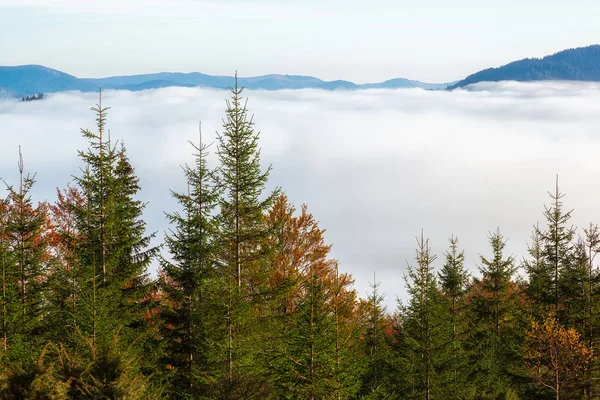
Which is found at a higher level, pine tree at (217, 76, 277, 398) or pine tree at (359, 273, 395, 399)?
pine tree at (217, 76, 277, 398)

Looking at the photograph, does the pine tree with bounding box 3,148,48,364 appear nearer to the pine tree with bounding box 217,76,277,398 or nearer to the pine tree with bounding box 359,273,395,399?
the pine tree with bounding box 217,76,277,398

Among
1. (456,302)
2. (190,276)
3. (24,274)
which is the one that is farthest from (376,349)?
(24,274)

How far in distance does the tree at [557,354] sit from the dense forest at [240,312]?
0.15m

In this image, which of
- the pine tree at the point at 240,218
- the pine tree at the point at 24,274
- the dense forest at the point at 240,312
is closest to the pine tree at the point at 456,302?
the dense forest at the point at 240,312

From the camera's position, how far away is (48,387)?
1562 cm

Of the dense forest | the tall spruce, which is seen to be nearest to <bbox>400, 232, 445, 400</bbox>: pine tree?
the dense forest

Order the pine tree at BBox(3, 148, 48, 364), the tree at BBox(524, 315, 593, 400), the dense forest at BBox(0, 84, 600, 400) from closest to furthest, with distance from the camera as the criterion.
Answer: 1. the dense forest at BBox(0, 84, 600, 400)
2. the pine tree at BBox(3, 148, 48, 364)
3. the tree at BBox(524, 315, 593, 400)

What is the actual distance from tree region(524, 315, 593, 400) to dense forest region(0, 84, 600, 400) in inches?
6.0

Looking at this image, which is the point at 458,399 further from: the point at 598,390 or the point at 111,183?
the point at 111,183

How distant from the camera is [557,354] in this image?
106 feet

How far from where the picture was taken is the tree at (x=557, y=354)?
1254 inches

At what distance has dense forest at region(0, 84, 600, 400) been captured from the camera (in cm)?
2023

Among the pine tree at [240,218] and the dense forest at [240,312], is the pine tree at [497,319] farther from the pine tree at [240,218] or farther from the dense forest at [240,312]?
the pine tree at [240,218]

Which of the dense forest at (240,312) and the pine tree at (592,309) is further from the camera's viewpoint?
the pine tree at (592,309)
